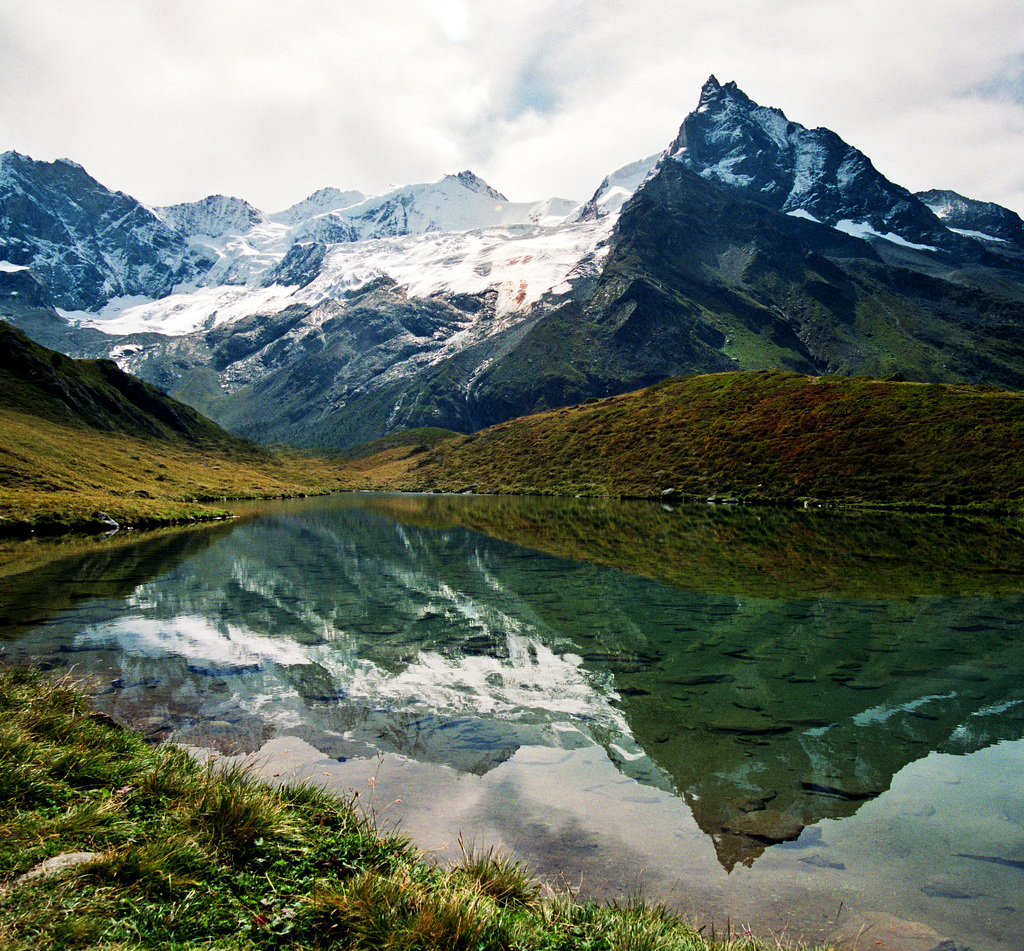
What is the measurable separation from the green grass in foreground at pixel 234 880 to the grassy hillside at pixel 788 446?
263ft

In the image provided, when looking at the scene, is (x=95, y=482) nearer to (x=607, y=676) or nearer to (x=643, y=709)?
(x=607, y=676)

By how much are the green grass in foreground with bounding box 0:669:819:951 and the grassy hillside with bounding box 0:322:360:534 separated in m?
61.2

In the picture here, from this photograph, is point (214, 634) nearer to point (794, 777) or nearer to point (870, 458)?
point (794, 777)

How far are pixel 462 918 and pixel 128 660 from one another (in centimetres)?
1741

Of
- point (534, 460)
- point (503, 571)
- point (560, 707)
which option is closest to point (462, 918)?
point (560, 707)

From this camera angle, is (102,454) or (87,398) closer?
(102,454)

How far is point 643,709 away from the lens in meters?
15.0

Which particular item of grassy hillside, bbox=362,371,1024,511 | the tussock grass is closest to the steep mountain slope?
the tussock grass

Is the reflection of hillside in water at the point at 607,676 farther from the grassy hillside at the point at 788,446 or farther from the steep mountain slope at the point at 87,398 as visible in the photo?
the steep mountain slope at the point at 87,398

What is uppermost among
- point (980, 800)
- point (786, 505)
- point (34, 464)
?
point (786, 505)

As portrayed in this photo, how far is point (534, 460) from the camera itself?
145750 mm

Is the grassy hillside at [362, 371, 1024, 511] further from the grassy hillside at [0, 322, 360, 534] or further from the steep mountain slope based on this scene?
the steep mountain slope

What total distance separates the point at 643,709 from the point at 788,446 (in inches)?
3553

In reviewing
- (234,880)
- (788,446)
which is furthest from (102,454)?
(234,880)
